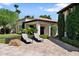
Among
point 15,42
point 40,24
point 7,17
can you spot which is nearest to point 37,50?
point 15,42

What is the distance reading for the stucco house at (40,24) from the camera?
15.0 meters

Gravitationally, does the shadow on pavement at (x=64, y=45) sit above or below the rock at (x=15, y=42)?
below

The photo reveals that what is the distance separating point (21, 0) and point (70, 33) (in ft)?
15.5

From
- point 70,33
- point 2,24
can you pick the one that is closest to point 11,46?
point 2,24

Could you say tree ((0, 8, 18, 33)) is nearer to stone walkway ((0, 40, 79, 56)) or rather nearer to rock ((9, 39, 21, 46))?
rock ((9, 39, 21, 46))

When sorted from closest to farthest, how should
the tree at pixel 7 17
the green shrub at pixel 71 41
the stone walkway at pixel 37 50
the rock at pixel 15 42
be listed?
the stone walkway at pixel 37 50 → the tree at pixel 7 17 → the rock at pixel 15 42 → the green shrub at pixel 71 41

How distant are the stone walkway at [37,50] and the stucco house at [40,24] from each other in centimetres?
58

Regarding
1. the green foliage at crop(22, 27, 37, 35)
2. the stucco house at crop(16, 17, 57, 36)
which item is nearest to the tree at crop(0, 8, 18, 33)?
the stucco house at crop(16, 17, 57, 36)

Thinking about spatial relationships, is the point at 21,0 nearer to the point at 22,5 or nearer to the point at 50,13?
the point at 22,5

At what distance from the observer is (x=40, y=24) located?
1552 cm

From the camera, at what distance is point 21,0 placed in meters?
13.5

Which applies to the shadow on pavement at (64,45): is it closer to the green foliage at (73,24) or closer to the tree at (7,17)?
the green foliage at (73,24)

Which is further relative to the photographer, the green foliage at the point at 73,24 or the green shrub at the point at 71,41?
the green foliage at the point at 73,24

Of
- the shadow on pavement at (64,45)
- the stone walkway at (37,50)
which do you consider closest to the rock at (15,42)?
the stone walkway at (37,50)
